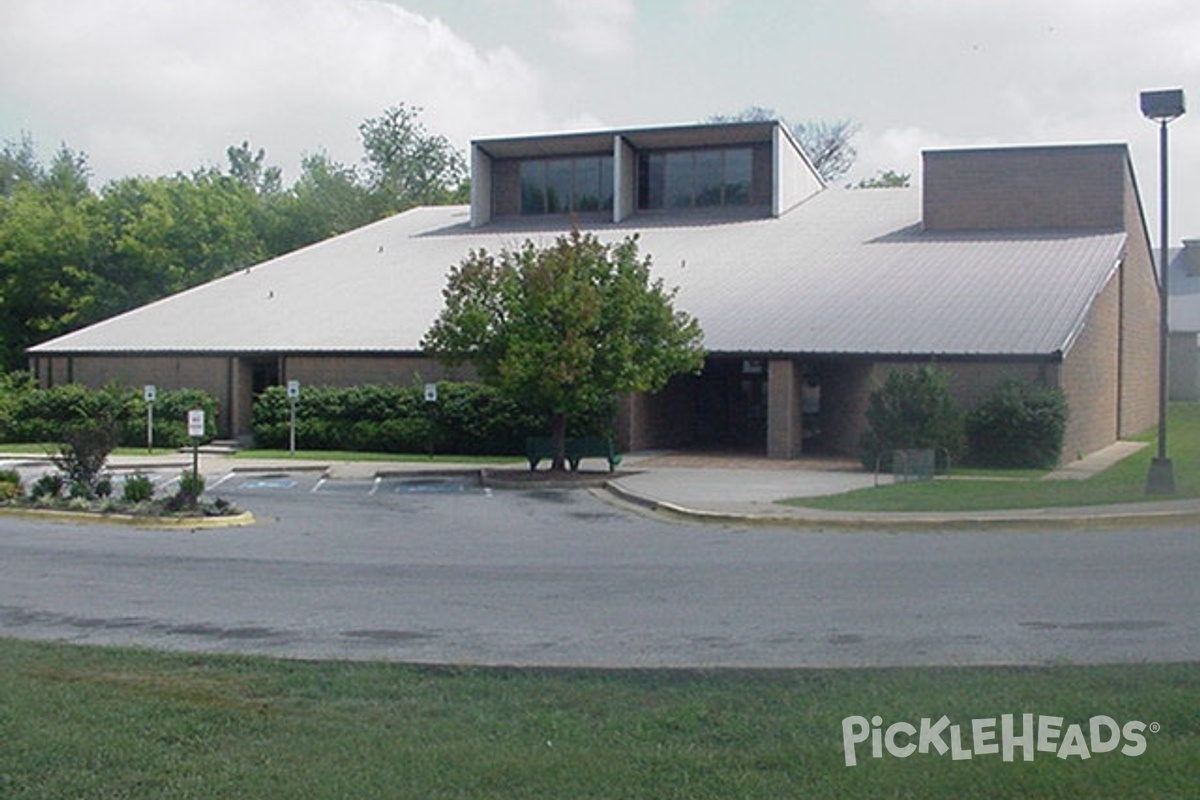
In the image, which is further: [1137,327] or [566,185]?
[566,185]

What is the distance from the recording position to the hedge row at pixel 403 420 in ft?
117

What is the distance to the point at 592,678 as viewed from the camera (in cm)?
856

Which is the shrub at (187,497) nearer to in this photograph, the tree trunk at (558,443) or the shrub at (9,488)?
the shrub at (9,488)

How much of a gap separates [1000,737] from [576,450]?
23.4 meters

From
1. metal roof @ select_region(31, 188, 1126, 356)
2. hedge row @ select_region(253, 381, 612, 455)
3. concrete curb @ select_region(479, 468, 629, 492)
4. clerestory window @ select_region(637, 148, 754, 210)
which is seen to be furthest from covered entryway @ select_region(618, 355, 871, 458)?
clerestory window @ select_region(637, 148, 754, 210)

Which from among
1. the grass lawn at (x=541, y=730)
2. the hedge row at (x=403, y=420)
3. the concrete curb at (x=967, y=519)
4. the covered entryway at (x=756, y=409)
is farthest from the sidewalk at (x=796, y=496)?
the grass lawn at (x=541, y=730)

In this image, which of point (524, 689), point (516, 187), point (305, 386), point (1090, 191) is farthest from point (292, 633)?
point (516, 187)

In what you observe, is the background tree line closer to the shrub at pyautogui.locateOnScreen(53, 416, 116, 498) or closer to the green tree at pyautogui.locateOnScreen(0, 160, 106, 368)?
the green tree at pyautogui.locateOnScreen(0, 160, 106, 368)

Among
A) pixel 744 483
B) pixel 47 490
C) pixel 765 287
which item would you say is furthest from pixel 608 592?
pixel 765 287

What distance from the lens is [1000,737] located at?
6.79 m

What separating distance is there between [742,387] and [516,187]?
1396 centimetres

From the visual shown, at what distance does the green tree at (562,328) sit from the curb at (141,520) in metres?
7.77

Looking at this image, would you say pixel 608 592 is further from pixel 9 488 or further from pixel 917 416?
pixel 917 416

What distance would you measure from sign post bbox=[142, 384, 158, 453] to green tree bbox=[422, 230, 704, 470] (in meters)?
11.1
